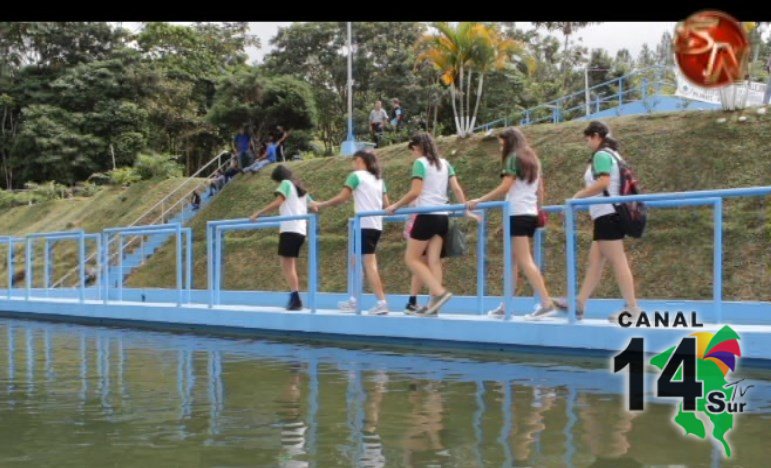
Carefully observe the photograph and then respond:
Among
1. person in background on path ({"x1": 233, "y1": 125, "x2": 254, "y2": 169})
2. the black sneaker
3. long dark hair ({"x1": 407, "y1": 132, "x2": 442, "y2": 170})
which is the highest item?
person in background on path ({"x1": 233, "y1": 125, "x2": 254, "y2": 169})

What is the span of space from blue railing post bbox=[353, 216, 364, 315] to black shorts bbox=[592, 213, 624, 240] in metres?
2.41

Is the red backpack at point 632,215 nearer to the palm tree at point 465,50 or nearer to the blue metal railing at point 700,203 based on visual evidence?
the blue metal railing at point 700,203

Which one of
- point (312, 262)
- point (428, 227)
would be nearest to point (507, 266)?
point (428, 227)

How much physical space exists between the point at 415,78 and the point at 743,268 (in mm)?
29836

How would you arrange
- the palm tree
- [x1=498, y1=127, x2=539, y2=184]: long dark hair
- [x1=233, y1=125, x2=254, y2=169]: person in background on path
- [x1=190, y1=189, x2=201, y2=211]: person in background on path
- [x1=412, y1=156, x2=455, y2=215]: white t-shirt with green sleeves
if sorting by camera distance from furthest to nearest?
[x1=233, y1=125, x2=254, y2=169]: person in background on path < [x1=190, y1=189, x2=201, y2=211]: person in background on path < the palm tree < [x1=412, y1=156, x2=455, y2=215]: white t-shirt with green sleeves < [x1=498, y1=127, x2=539, y2=184]: long dark hair

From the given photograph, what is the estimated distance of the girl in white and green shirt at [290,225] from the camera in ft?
29.4

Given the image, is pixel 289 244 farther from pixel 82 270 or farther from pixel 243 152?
pixel 243 152

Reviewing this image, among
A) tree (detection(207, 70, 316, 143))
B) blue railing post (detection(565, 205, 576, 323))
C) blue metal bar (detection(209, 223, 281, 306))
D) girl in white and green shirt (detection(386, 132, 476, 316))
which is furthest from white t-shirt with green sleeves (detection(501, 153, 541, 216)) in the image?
tree (detection(207, 70, 316, 143))

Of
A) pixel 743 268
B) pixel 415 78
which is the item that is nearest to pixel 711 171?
pixel 743 268

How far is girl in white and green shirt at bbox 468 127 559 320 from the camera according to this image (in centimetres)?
698

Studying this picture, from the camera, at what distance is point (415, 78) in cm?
3744

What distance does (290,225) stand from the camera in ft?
29.5

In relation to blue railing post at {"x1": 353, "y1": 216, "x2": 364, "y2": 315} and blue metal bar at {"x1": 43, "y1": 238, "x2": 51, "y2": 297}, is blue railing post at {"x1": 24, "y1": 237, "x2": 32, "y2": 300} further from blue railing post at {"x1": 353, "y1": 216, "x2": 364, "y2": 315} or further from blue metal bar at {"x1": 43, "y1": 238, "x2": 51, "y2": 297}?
blue railing post at {"x1": 353, "y1": 216, "x2": 364, "y2": 315}
